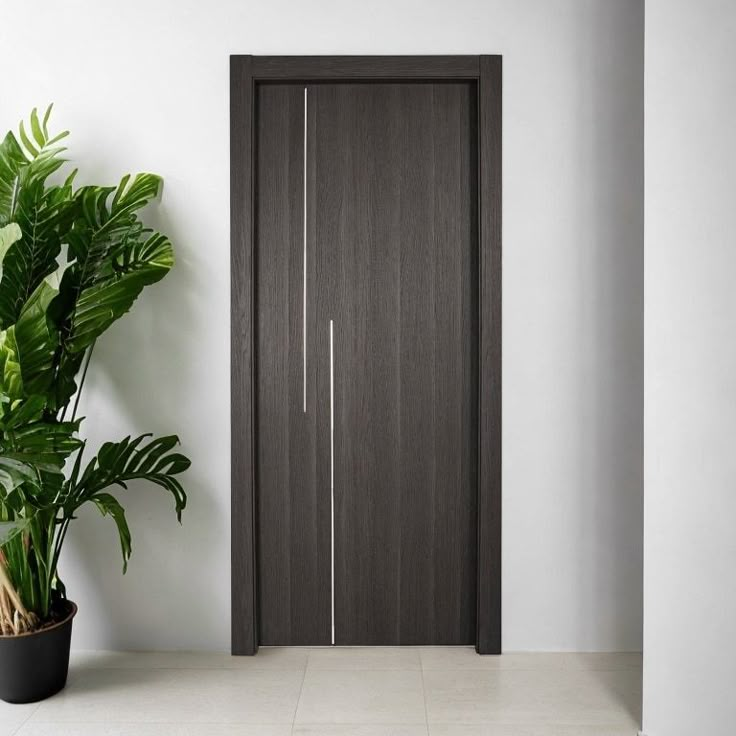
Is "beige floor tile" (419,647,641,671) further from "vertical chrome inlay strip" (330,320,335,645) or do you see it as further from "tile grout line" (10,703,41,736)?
"tile grout line" (10,703,41,736)

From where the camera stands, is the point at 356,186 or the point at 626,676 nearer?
the point at 626,676

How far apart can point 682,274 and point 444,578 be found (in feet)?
4.22

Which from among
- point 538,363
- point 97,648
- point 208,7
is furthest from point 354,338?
point 97,648

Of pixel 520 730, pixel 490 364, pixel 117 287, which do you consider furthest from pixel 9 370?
pixel 520 730

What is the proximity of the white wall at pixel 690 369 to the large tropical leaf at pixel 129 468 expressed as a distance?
143 centimetres

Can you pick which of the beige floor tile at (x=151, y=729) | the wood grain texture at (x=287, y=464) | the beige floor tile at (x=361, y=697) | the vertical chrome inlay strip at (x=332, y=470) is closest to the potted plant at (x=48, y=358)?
the beige floor tile at (x=151, y=729)

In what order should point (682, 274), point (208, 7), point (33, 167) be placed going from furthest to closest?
point (208, 7) → point (33, 167) → point (682, 274)

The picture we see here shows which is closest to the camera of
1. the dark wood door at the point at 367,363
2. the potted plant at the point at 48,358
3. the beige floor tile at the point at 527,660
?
the potted plant at the point at 48,358

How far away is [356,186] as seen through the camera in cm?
235

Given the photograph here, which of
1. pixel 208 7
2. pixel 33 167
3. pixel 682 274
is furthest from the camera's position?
pixel 208 7

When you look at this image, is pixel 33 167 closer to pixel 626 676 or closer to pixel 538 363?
pixel 538 363

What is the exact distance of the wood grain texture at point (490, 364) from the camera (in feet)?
7.46

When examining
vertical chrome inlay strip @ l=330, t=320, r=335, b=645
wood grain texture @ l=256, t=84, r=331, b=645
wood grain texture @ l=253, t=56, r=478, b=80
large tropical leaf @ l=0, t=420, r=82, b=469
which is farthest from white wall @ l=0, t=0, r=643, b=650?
large tropical leaf @ l=0, t=420, r=82, b=469

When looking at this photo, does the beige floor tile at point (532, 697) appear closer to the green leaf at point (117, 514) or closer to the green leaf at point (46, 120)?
the green leaf at point (117, 514)
